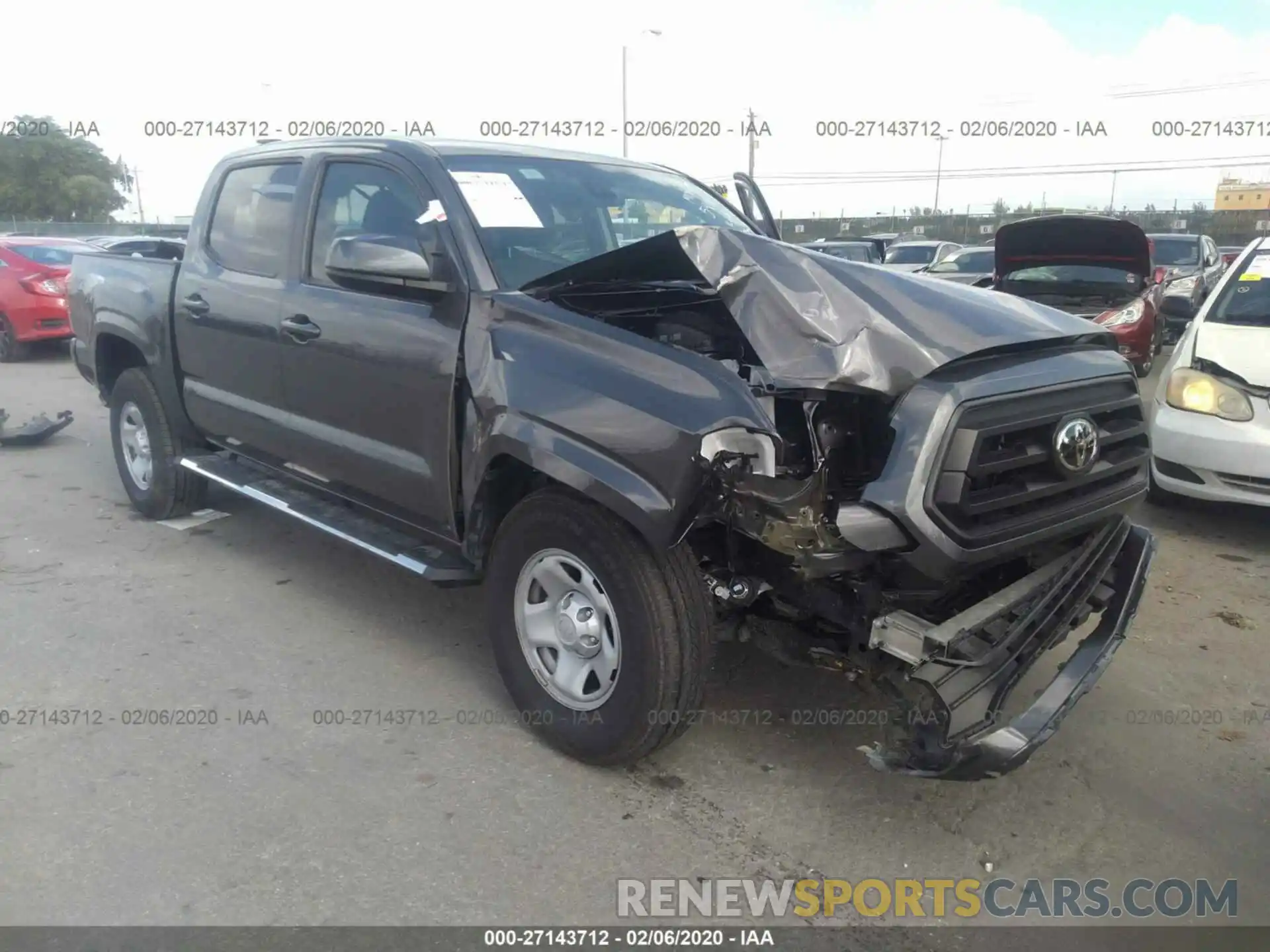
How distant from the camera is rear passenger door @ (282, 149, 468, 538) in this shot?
135 inches

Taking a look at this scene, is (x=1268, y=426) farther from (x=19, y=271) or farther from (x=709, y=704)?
(x=19, y=271)

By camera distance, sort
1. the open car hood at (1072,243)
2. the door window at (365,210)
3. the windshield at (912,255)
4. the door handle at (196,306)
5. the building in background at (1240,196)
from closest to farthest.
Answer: the door window at (365,210) → the door handle at (196,306) → the open car hood at (1072,243) → the windshield at (912,255) → the building in background at (1240,196)

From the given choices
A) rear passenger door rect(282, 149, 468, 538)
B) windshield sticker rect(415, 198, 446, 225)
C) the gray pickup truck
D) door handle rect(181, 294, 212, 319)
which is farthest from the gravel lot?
windshield sticker rect(415, 198, 446, 225)

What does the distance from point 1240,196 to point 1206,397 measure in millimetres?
42632

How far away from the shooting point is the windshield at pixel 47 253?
12703mm

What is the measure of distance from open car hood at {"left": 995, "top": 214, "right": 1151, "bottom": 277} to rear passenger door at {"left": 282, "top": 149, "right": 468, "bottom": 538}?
226 inches

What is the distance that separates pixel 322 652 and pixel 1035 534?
111 inches

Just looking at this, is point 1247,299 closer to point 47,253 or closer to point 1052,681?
point 1052,681

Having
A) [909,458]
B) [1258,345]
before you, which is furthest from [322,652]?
[1258,345]

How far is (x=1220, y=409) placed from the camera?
5.28 metres

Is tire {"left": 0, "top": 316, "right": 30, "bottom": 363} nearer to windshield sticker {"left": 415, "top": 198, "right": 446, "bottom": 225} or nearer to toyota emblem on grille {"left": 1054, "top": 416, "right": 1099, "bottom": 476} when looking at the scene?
windshield sticker {"left": 415, "top": 198, "right": 446, "bottom": 225}

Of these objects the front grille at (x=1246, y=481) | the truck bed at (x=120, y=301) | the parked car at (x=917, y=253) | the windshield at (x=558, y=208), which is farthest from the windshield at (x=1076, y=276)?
the parked car at (x=917, y=253)

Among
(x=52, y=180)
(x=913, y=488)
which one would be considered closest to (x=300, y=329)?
(x=913, y=488)

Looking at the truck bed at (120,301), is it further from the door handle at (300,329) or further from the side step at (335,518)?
the door handle at (300,329)
